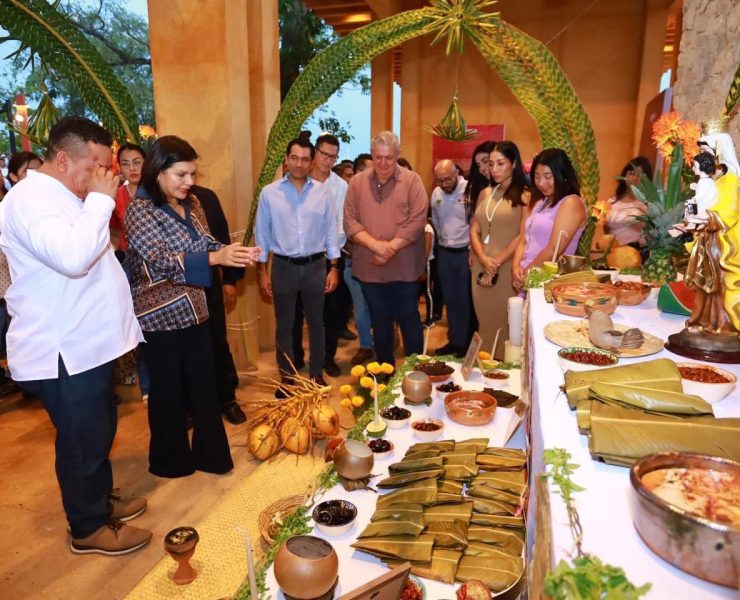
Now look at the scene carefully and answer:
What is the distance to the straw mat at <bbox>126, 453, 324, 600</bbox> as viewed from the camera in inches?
81.0

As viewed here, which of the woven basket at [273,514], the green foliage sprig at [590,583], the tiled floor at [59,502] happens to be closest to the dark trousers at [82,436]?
the tiled floor at [59,502]

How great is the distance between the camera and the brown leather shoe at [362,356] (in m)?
4.61

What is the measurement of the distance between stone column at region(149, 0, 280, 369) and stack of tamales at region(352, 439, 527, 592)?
3.00 m

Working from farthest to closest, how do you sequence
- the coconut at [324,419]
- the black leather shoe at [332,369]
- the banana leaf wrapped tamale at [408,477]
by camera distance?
the black leather shoe at [332,369] < the coconut at [324,419] < the banana leaf wrapped tamale at [408,477]

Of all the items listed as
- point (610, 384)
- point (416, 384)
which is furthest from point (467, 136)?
point (610, 384)

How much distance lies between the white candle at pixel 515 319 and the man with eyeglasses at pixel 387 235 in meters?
1.03

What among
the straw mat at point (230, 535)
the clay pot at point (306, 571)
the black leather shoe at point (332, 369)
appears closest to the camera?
→ the clay pot at point (306, 571)

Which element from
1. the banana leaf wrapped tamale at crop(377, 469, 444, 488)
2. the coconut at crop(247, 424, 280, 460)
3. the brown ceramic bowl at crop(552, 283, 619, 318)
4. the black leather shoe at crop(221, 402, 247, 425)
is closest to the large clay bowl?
A: the banana leaf wrapped tamale at crop(377, 469, 444, 488)

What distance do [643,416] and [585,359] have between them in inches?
14.8

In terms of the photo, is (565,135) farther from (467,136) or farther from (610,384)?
(610,384)

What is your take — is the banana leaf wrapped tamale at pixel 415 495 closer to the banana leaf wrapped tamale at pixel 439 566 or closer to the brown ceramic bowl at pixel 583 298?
the banana leaf wrapped tamale at pixel 439 566

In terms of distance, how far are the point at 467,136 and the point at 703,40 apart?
154 centimetres

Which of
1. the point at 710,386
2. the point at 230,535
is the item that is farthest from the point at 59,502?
the point at 710,386

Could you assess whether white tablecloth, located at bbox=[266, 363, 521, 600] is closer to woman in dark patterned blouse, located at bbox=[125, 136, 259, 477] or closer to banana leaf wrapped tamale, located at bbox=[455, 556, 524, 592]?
banana leaf wrapped tamale, located at bbox=[455, 556, 524, 592]
